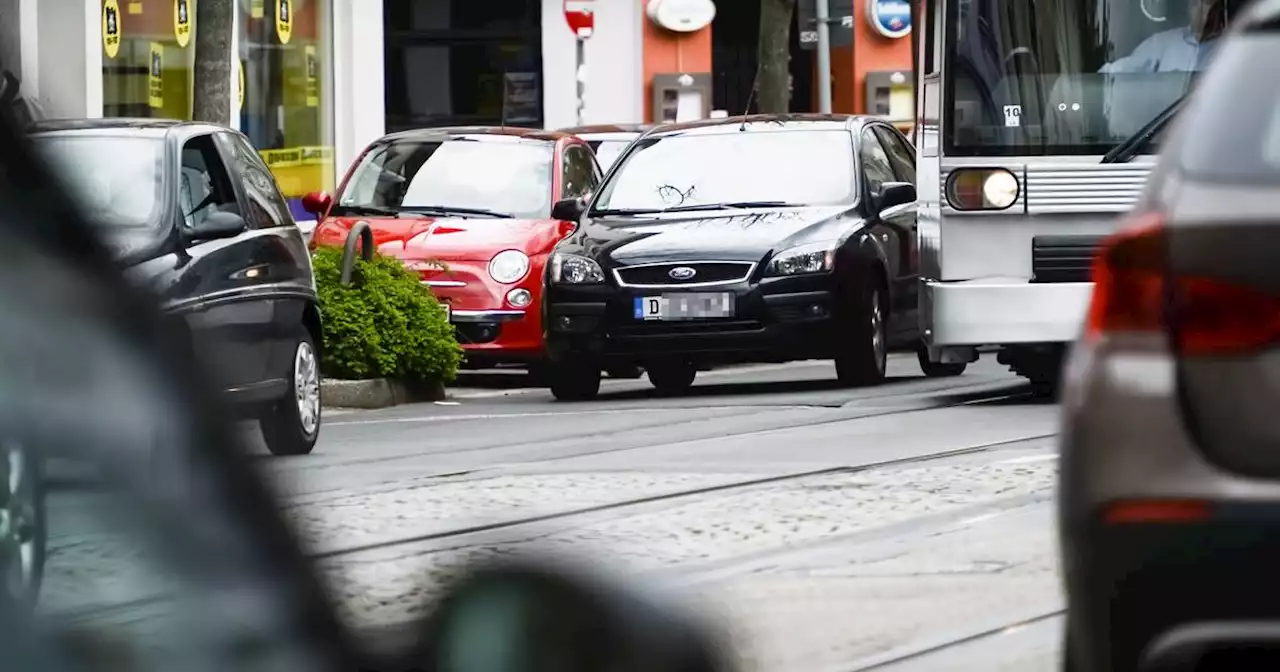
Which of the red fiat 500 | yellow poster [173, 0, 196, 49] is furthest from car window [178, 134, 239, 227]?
→ yellow poster [173, 0, 196, 49]

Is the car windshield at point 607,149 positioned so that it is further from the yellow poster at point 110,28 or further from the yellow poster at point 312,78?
the yellow poster at point 312,78

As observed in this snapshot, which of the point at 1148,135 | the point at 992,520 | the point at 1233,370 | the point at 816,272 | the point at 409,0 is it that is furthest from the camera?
the point at 409,0

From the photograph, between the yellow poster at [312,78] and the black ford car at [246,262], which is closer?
the black ford car at [246,262]

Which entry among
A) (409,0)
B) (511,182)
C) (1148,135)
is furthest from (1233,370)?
(409,0)

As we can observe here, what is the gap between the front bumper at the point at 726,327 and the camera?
1415cm

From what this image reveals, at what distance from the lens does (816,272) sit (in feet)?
46.5

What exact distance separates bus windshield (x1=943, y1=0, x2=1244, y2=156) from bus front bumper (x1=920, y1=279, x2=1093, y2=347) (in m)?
0.70

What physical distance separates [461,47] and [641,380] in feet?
53.4

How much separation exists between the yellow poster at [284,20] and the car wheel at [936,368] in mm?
11431

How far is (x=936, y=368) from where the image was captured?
16.0 metres

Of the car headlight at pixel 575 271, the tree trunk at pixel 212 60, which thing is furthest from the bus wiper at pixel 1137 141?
the tree trunk at pixel 212 60

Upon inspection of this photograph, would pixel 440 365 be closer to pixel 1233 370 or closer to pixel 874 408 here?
pixel 874 408

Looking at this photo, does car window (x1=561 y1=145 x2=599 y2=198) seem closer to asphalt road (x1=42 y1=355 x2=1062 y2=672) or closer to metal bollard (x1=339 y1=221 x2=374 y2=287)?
metal bollard (x1=339 y1=221 x2=374 y2=287)

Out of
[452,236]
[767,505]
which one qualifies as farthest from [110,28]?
[767,505]
